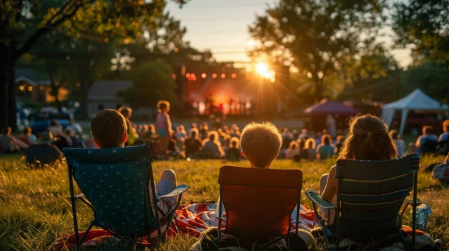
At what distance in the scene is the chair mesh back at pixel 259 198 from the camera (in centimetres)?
334

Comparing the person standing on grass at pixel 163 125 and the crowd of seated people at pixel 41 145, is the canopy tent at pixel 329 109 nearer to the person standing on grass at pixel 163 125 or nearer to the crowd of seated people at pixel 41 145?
the person standing on grass at pixel 163 125

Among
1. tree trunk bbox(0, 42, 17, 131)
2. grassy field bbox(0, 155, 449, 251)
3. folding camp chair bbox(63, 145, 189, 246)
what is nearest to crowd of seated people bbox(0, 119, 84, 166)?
grassy field bbox(0, 155, 449, 251)

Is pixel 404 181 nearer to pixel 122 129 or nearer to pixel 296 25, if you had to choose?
pixel 122 129

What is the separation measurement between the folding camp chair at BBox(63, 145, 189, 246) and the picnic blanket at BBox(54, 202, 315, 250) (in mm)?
159

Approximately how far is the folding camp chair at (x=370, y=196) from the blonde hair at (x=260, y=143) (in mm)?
474

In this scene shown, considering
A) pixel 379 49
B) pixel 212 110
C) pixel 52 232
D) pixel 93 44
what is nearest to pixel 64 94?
pixel 93 44

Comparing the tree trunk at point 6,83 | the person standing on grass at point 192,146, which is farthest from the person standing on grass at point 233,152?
the tree trunk at point 6,83

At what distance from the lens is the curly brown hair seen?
3.48 m

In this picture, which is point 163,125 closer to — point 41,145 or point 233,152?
point 233,152

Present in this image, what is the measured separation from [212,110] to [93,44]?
60.5 ft

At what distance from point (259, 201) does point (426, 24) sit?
12513mm

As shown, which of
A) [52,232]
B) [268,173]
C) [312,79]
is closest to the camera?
[268,173]

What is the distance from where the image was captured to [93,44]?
191ft

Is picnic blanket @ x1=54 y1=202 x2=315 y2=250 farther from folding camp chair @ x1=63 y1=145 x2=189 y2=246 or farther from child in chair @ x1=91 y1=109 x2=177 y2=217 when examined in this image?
child in chair @ x1=91 y1=109 x2=177 y2=217
